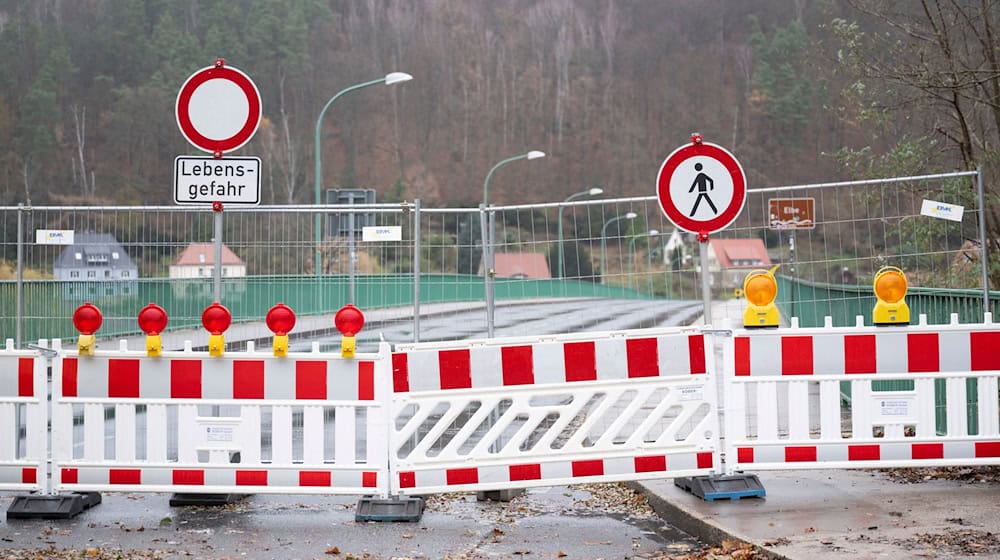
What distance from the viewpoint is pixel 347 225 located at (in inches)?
437

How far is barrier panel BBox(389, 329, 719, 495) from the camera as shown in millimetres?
7539

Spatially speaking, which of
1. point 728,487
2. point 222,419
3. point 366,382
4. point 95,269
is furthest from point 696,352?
point 95,269

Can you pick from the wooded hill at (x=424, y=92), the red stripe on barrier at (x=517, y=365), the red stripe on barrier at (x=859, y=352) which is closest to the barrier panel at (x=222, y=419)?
the red stripe on barrier at (x=517, y=365)

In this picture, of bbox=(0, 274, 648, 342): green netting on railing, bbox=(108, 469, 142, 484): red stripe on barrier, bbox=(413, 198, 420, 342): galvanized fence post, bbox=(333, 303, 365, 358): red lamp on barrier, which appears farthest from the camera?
bbox=(0, 274, 648, 342): green netting on railing

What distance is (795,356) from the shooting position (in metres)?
7.67

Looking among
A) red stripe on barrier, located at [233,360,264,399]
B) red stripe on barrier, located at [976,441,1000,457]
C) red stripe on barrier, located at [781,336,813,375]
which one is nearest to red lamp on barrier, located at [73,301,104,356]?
red stripe on barrier, located at [233,360,264,399]

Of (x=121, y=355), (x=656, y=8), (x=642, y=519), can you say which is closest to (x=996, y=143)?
(x=642, y=519)

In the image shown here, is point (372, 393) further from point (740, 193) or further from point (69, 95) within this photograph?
point (69, 95)

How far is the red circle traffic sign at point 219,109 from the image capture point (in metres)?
8.59

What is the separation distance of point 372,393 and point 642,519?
1990 mm

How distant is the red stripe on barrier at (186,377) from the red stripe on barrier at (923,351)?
467 centimetres

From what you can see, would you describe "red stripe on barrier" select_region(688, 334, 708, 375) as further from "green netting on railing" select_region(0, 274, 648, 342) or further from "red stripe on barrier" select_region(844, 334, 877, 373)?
"green netting on railing" select_region(0, 274, 648, 342)

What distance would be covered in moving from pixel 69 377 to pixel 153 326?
0.64 metres

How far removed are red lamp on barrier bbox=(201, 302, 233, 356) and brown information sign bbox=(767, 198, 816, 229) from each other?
513 centimetres
